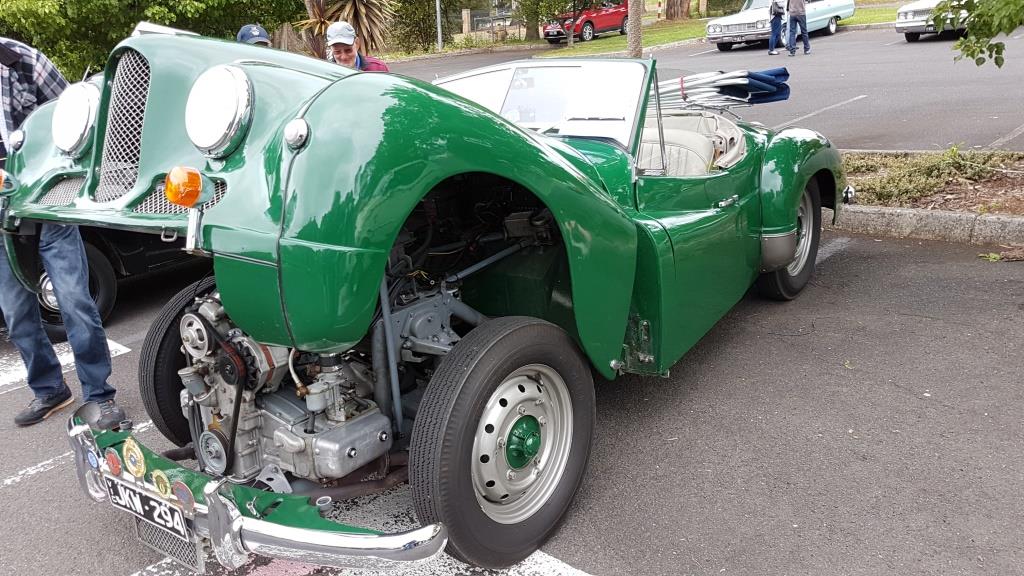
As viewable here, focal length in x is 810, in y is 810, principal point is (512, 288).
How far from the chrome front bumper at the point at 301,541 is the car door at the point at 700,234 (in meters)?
1.60

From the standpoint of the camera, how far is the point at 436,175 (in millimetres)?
2344

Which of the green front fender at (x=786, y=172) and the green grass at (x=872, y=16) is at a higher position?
the green grass at (x=872, y=16)

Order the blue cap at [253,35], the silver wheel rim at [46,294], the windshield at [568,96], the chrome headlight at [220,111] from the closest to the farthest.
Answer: the chrome headlight at [220,111], the windshield at [568,96], the silver wheel rim at [46,294], the blue cap at [253,35]

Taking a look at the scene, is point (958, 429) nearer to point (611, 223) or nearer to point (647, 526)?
point (647, 526)

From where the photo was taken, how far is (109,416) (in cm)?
340

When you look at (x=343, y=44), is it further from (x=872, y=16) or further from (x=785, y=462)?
(x=872, y=16)

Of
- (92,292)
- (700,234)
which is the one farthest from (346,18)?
(700,234)

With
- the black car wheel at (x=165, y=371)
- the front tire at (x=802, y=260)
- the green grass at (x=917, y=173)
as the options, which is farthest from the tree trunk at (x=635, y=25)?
the black car wheel at (x=165, y=371)

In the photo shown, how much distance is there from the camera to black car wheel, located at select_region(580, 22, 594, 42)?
27.6 meters

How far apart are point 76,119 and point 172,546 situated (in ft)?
4.74

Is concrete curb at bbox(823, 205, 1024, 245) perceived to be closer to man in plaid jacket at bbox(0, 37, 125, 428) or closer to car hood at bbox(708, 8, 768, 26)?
man in plaid jacket at bbox(0, 37, 125, 428)

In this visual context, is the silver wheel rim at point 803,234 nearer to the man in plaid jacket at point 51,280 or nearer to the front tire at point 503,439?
the front tire at point 503,439

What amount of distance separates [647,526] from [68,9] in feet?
25.6

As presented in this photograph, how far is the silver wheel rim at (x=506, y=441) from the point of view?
2635 millimetres
